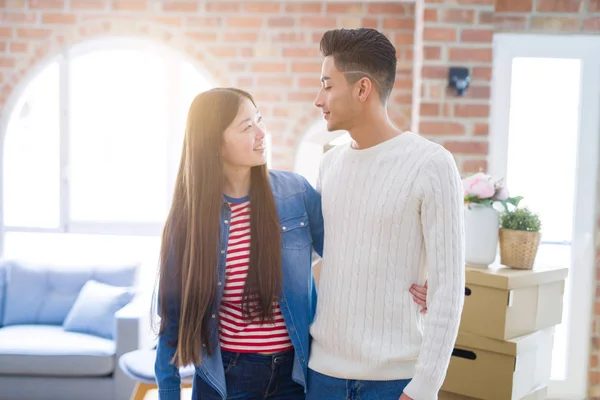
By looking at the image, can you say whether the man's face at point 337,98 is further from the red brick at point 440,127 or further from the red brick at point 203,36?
the red brick at point 203,36

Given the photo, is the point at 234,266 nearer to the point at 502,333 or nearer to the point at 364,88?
the point at 364,88

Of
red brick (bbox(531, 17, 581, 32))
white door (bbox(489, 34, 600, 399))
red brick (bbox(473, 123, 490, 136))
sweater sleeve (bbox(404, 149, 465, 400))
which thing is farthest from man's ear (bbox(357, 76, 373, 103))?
red brick (bbox(531, 17, 581, 32))

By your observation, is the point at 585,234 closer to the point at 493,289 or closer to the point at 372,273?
the point at 493,289

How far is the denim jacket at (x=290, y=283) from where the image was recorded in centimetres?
150

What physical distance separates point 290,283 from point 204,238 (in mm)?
238

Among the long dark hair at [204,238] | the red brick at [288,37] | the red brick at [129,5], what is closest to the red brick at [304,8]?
the red brick at [288,37]

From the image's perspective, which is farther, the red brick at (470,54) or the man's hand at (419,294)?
the red brick at (470,54)

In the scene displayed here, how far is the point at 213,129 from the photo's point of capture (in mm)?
1557

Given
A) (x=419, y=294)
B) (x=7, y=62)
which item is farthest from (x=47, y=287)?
(x=419, y=294)

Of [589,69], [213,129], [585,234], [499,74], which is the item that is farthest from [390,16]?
[213,129]

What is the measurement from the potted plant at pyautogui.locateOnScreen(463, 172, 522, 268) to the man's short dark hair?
3.05 feet

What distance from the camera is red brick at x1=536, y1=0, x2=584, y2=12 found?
3297 millimetres

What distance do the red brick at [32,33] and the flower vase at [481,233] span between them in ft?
9.67

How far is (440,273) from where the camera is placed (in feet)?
4.25
